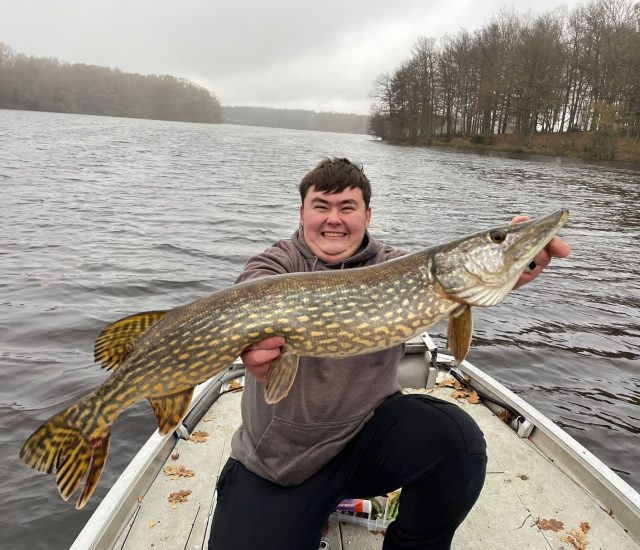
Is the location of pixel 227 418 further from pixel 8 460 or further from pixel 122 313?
pixel 122 313

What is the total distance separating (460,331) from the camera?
2.16m

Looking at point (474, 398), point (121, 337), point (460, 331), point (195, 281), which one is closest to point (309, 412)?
point (460, 331)

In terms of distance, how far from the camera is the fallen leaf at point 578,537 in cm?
226

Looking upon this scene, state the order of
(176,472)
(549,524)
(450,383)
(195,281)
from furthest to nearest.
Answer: (195,281) < (450,383) < (176,472) < (549,524)

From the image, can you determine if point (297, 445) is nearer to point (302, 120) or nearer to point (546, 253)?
point (546, 253)

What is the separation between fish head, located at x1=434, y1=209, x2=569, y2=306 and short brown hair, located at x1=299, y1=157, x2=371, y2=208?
A: 1.95ft

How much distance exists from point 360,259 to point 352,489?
3.61ft

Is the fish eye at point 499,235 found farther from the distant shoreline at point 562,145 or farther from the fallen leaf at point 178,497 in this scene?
the distant shoreline at point 562,145

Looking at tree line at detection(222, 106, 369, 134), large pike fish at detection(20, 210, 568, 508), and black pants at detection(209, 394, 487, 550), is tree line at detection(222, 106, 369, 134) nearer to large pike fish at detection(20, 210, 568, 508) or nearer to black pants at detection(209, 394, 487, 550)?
large pike fish at detection(20, 210, 568, 508)

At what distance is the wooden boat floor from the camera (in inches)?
90.2

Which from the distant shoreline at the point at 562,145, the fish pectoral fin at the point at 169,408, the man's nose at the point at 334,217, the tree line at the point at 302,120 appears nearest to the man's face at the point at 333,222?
the man's nose at the point at 334,217

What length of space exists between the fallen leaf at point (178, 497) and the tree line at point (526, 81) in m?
35.3

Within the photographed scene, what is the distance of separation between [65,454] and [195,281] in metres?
5.83

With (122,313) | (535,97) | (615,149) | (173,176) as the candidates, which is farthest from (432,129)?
(122,313)
